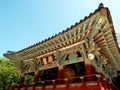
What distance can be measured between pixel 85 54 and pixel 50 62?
286cm

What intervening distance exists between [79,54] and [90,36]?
2.13 m

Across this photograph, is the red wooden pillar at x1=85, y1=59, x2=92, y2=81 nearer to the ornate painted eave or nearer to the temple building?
the temple building

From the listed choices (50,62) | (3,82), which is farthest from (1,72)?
(50,62)

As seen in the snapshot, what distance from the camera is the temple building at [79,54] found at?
691 cm

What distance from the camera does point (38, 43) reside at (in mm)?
9773

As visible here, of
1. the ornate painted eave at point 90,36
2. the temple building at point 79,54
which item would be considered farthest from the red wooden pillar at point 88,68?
the ornate painted eave at point 90,36

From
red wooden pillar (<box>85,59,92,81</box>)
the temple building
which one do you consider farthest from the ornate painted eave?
red wooden pillar (<box>85,59,92,81</box>)

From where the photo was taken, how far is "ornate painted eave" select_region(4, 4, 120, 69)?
654 cm

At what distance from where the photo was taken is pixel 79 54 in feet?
31.4

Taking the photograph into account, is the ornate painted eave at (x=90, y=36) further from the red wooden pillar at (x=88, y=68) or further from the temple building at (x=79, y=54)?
the red wooden pillar at (x=88, y=68)

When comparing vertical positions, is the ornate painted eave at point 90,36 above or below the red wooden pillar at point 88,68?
above

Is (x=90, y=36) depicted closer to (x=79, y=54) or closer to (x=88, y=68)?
(x=88, y=68)

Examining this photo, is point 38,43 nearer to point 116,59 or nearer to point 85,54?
point 85,54

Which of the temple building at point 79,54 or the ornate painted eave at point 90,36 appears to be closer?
the ornate painted eave at point 90,36
